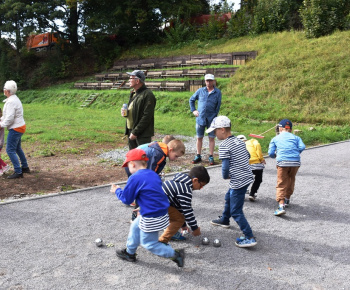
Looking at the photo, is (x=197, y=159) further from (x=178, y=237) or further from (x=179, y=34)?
(x=179, y=34)

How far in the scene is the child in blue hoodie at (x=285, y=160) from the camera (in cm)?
516

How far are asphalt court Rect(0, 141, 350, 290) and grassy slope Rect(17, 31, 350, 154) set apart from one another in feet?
16.5

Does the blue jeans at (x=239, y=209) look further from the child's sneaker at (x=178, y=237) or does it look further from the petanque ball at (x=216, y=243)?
the child's sneaker at (x=178, y=237)

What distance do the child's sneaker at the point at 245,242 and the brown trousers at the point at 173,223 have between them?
0.72m

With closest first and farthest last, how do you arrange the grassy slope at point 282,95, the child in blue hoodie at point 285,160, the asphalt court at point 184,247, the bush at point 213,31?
the asphalt court at point 184,247 → the child in blue hoodie at point 285,160 → the grassy slope at point 282,95 → the bush at point 213,31

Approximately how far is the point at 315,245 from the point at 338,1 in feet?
76.3

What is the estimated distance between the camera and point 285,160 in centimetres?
516

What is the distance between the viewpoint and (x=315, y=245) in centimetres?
414

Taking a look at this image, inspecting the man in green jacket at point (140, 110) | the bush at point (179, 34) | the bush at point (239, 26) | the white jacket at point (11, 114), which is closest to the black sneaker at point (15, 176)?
the white jacket at point (11, 114)

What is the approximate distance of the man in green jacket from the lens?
17.4 feet

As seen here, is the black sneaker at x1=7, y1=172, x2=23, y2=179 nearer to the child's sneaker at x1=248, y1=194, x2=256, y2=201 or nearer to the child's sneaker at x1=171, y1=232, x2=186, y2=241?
the child's sneaker at x1=171, y1=232, x2=186, y2=241

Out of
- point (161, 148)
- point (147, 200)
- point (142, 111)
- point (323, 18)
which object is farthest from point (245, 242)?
point (323, 18)

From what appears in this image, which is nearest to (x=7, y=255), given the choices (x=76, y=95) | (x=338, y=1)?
(x=76, y=95)

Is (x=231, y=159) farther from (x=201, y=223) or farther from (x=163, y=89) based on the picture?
(x=163, y=89)
